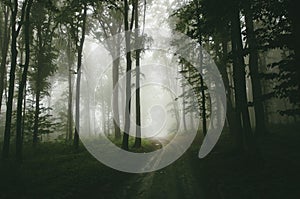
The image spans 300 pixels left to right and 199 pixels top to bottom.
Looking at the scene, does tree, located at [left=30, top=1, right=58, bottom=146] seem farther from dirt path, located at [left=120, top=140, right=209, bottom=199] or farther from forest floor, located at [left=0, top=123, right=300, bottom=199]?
dirt path, located at [left=120, top=140, right=209, bottom=199]

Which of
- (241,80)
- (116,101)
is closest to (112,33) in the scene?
(116,101)

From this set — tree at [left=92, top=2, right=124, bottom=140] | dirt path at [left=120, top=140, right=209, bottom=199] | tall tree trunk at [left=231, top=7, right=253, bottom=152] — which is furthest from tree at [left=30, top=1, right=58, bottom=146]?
tall tree trunk at [left=231, top=7, right=253, bottom=152]

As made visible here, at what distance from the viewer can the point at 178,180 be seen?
9656mm

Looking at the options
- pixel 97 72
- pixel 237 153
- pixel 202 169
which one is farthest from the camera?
pixel 97 72

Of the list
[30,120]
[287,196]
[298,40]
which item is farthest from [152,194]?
[30,120]

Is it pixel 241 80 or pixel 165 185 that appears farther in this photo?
pixel 241 80

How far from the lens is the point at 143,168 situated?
40.3 feet

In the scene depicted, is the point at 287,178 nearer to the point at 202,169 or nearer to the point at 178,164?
the point at 202,169

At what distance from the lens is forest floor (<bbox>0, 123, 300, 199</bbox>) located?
302 inches

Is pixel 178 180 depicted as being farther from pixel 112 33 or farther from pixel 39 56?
pixel 112 33

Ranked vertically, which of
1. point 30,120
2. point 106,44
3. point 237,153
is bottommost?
point 237,153

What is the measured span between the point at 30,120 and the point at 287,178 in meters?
18.6

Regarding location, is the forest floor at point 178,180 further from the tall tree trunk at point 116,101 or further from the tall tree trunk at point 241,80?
the tall tree trunk at point 116,101

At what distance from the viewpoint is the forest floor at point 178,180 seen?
25.1ft
